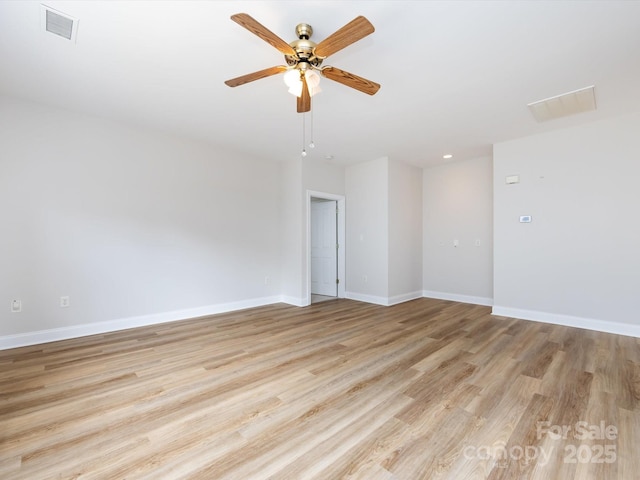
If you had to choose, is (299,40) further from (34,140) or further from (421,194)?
(421,194)

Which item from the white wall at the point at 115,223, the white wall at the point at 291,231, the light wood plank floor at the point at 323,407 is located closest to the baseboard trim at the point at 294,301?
the white wall at the point at 291,231

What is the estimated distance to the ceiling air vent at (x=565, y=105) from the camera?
298 centimetres

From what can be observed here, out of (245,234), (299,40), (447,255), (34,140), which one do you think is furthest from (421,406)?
(34,140)

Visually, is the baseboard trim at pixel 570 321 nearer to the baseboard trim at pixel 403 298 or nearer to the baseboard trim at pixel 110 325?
the baseboard trim at pixel 403 298

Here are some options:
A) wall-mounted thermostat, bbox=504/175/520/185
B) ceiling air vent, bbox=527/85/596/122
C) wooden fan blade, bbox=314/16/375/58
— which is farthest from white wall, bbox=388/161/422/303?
wooden fan blade, bbox=314/16/375/58

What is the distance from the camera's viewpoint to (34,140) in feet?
10.5

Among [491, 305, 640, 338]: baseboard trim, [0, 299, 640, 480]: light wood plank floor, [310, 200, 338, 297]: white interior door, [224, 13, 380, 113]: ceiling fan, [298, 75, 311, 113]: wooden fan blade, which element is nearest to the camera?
[0, 299, 640, 480]: light wood plank floor

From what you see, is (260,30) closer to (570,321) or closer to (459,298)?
(570,321)

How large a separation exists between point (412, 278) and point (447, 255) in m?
0.82

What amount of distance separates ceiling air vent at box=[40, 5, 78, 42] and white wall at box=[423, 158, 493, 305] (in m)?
5.58

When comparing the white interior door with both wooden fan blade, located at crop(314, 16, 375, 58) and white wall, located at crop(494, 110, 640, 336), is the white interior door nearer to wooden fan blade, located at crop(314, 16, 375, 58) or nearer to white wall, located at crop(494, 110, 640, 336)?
white wall, located at crop(494, 110, 640, 336)

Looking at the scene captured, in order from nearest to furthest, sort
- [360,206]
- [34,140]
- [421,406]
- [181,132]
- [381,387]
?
[421,406] → [381,387] → [34,140] → [181,132] → [360,206]

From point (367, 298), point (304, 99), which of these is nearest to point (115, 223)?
point (304, 99)

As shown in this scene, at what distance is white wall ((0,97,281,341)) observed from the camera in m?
3.13
